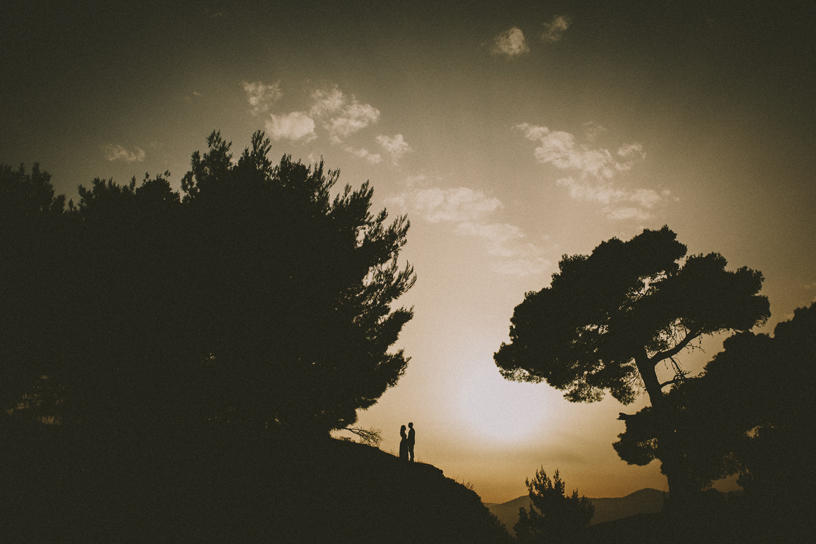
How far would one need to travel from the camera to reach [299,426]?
8.96 m

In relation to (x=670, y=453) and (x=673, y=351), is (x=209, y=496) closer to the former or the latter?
(x=670, y=453)

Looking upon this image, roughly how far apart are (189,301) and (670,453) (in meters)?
16.6

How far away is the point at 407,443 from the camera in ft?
33.9

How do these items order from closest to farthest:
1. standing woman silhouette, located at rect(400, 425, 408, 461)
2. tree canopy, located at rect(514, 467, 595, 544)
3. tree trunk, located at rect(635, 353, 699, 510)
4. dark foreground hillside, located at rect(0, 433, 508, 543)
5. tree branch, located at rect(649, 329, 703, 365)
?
dark foreground hillside, located at rect(0, 433, 508, 543) → standing woman silhouette, located at rect(400, 425, 408, 461) → tree trunk, located at rect(635, 353, 699, 510) → tree branch, located at rect(649, 329, 703, 365) → tree canopy, located at rect(514, 467, 595, 544)

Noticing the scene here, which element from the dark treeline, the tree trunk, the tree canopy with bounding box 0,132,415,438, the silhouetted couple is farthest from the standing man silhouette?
the tree trunk

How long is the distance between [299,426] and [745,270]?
17.1m

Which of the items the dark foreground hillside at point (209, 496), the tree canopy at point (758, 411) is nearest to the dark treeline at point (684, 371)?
the tree canopy at point (758, 411)

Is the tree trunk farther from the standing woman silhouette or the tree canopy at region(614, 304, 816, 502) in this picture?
the standing woman silhouette

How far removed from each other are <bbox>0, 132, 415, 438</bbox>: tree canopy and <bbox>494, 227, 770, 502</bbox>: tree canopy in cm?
867

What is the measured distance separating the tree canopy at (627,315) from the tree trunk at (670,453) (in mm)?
37

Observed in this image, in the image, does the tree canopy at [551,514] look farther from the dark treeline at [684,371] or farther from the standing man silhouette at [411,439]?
the standing man silhouette at [411,439]

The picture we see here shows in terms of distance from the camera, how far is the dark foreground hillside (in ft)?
16.5

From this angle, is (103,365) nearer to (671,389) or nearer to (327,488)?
(327,488)

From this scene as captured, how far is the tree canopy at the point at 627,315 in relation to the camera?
39.6 ft
